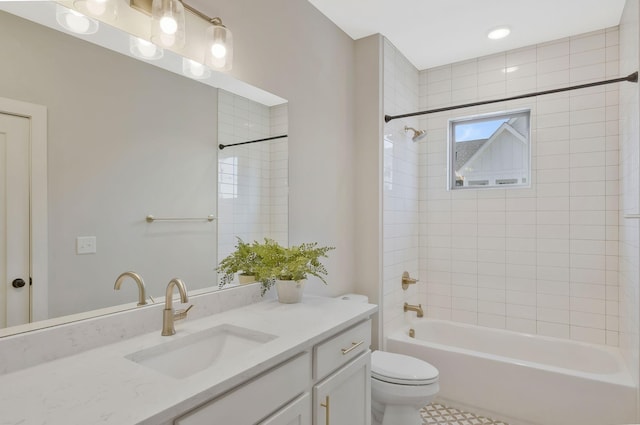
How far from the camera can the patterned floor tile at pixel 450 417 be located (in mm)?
2283

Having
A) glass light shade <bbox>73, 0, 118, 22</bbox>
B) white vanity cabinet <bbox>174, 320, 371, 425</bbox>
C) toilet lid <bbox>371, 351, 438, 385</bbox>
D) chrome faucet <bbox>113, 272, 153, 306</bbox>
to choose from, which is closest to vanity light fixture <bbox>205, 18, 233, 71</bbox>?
glass light shade <bbox>73, 0, 118, 22</bbox>

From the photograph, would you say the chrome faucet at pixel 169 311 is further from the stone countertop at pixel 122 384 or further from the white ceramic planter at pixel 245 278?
the white ceramic planter at pixel 245 278

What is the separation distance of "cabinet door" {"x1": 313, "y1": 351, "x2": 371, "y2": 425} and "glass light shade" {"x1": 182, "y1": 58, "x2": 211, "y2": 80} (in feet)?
4.37

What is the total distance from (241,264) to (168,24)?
1049 mm

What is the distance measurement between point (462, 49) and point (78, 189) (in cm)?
278

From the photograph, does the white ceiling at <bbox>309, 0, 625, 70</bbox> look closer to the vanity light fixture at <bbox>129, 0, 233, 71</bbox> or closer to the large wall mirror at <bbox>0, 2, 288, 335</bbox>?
the vanity light fixture at <bbox>129, 0, 233, 71</bbox>

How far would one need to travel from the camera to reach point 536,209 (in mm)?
2779

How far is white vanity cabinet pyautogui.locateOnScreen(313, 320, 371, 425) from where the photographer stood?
1.29 metres

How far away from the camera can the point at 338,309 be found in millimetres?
1617

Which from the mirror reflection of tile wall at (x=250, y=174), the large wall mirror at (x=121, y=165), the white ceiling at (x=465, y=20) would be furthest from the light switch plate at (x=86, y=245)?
the white ceiling at (x=465, y=20)

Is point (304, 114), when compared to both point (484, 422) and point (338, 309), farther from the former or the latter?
point (484, 422)

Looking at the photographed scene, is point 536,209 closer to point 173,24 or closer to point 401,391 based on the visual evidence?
point 401,391

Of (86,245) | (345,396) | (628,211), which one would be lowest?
(345,396)

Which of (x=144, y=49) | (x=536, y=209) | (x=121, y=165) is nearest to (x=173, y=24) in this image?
(x=144, y=49)
